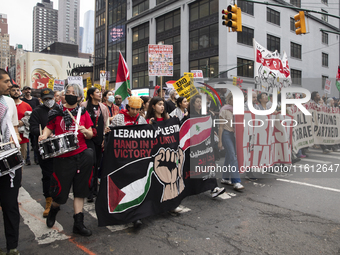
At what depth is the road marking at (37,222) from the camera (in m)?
3.48

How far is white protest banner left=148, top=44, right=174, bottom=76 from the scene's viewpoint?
9.59 meters

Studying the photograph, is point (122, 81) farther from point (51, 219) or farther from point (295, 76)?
point (295, 76)

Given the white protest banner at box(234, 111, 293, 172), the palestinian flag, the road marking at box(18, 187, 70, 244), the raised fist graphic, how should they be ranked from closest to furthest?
the road marking at box(18, 187, 70, 244), the palestinian flag, the raised fist graphic, the white protest banner at box(234, 111, 293, 172)

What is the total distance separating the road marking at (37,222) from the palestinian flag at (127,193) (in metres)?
0.71

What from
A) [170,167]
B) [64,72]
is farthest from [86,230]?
[64,72]

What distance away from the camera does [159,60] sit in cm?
971

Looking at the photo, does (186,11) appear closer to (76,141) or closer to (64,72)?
(76,141)

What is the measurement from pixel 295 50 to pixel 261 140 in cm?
3260

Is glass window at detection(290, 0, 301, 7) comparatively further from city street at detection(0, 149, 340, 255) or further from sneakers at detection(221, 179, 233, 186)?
city street at detection(0, 149, 340, 255)

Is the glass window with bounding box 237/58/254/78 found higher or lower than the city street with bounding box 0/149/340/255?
higher

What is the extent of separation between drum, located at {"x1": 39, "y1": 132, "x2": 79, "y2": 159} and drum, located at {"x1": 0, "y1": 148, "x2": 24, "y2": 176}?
1.37 feet

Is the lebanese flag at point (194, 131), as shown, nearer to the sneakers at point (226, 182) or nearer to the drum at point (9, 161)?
the sneakers at point (226, 182)

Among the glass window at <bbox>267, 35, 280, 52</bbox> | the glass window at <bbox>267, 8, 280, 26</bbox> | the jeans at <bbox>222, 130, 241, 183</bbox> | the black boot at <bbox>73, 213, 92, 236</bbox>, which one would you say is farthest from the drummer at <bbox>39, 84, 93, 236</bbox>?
the glass window at <bbox>267, 8, 280, 26</bbox>

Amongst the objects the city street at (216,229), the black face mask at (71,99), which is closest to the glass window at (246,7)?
the city street at (216,229)
